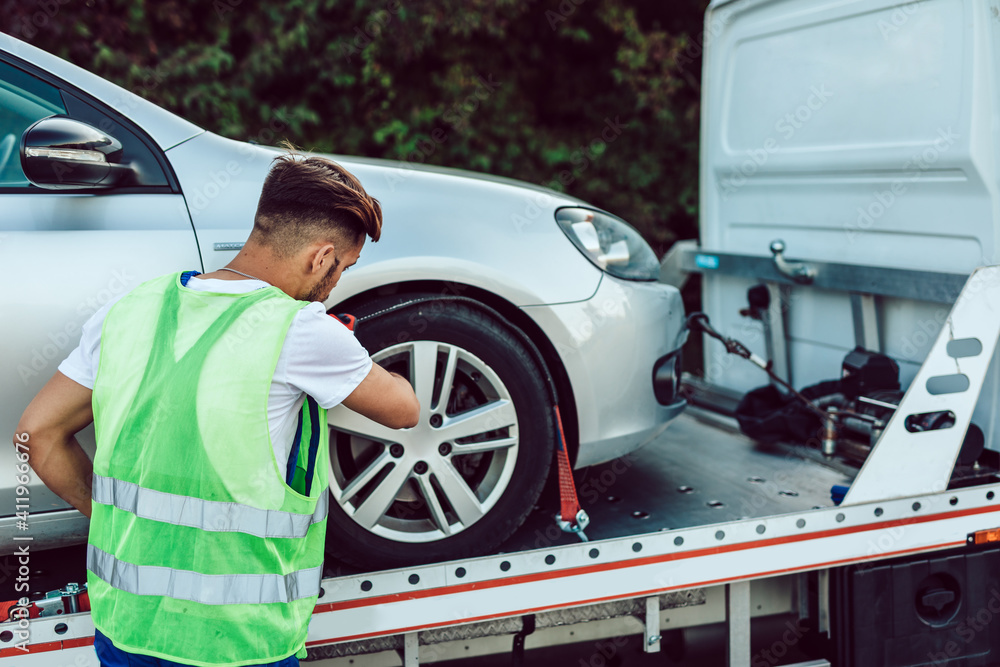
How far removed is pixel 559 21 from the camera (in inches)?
329

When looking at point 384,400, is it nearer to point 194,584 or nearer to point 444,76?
point 194,584

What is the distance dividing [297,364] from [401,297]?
704 millimetres

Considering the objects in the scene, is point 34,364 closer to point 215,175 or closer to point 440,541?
point 215,175

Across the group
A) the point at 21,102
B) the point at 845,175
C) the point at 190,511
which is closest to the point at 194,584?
the point at 190,511

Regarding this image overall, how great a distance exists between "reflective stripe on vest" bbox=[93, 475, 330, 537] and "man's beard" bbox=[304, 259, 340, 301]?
0.40m

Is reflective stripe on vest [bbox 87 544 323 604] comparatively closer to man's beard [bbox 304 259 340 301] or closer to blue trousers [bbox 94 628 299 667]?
blue trousers [bbox 94 628 299 667]

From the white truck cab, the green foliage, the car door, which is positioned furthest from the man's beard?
the green foliage

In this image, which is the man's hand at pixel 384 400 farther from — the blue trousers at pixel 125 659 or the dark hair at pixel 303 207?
the blue trousers at pixel 125 659

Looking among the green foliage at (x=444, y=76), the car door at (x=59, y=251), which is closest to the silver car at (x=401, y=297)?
the car door at (x=59, y=251)

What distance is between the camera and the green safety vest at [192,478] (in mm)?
1354

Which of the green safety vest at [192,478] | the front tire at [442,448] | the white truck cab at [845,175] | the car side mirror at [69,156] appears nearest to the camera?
the green safety vest at [192,478]

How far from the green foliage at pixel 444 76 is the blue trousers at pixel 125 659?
639cm

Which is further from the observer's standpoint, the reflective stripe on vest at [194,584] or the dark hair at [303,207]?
the dark hair at [303,207]

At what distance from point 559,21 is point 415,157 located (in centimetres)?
203
